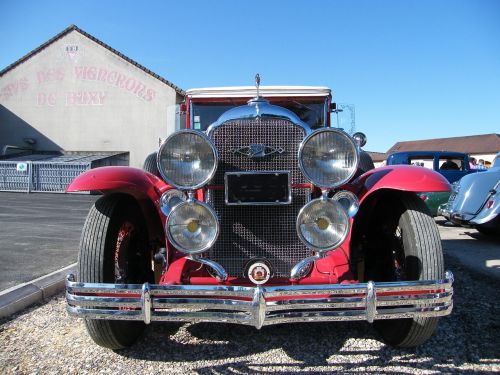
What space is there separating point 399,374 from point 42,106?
20615mm

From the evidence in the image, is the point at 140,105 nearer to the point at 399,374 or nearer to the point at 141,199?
the point at 141,199

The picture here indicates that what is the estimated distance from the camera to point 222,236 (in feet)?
8.38

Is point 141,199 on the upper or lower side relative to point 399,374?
upper

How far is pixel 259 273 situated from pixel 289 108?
1.97m

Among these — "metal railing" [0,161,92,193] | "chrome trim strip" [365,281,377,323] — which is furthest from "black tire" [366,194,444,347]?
"metal railing" [0,161,92,193]

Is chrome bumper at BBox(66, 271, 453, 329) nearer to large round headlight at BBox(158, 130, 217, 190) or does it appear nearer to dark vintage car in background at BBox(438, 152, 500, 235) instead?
large round headlight at BBox(158, 130, 217, 190)

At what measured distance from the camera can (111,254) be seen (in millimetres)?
2479

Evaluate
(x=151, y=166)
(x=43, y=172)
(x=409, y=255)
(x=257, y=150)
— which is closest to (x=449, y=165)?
(x=151, y=166)

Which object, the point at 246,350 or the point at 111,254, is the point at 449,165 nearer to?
the point at 246,350

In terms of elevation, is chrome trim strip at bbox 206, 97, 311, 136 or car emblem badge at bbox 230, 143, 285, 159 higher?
chrome trim strip at bbox 206, 97, 311, 136

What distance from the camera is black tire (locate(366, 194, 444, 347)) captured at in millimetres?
2324

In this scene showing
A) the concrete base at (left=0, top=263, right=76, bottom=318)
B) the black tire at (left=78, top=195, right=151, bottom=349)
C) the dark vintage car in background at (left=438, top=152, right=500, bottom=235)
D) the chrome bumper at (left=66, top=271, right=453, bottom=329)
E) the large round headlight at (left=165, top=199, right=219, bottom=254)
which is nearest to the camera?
the chrome bumper at (left=66, top=271, right=453, bottom=329)


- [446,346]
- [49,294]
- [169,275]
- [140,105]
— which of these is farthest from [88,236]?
[140,105]

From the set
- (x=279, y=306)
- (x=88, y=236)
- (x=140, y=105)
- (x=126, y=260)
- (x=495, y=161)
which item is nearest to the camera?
(x=279, y=306)
